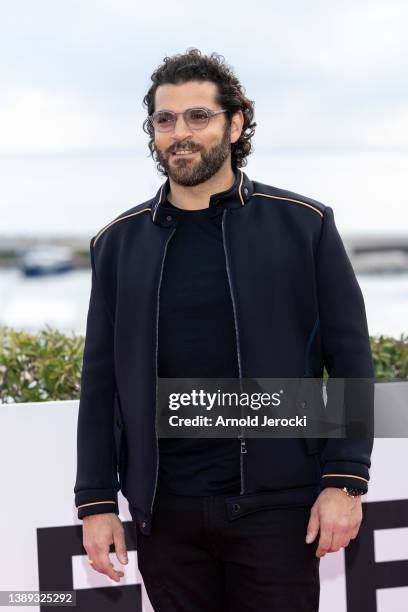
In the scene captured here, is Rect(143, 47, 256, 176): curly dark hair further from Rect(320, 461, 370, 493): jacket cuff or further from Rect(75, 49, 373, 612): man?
Rect(320, 461, 370, 493): jacket cuff

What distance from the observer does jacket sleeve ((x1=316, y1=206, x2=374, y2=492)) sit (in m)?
1.77

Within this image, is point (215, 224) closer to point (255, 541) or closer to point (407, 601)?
point (255, 541)

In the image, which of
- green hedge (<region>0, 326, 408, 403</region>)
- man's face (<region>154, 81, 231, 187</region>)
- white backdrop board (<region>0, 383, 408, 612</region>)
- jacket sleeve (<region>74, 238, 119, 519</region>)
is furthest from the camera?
green hedge (<region>0, 326, 408, 403</region>)

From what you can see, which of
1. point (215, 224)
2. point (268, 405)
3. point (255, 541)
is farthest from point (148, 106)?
point (255, 541)

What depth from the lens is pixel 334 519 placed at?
174cm

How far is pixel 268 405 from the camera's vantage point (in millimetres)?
1848

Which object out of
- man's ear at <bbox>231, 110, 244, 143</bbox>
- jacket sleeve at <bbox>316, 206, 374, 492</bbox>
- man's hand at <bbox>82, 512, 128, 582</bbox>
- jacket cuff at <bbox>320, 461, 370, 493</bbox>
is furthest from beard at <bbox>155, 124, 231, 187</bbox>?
man's hand at <bbox>82, 512, 128, 582</bbox>

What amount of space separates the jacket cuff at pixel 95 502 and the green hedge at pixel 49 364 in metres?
1.13

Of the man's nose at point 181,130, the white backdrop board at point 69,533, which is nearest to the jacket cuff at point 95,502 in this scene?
the white backdrop board at point 69,533

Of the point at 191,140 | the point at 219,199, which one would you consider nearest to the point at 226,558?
the point at 219,199

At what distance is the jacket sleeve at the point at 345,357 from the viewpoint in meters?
1.77

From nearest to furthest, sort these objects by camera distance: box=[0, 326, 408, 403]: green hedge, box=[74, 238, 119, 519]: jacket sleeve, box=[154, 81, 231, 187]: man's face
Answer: box=[154, 81, 231, 187]: man's face
box=[74, 238, 119, 519]: jacket sleeve
box=[0, 326, 408, 403]: green hedge

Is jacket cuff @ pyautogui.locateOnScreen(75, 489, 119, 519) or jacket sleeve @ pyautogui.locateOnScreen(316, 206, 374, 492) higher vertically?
jacket sleeve @ pyautogui.locateOnScreen(316, 206, 374, 492)

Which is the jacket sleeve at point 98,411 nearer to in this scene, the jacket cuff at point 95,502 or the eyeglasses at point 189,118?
the jacket cuff at point 95,502
